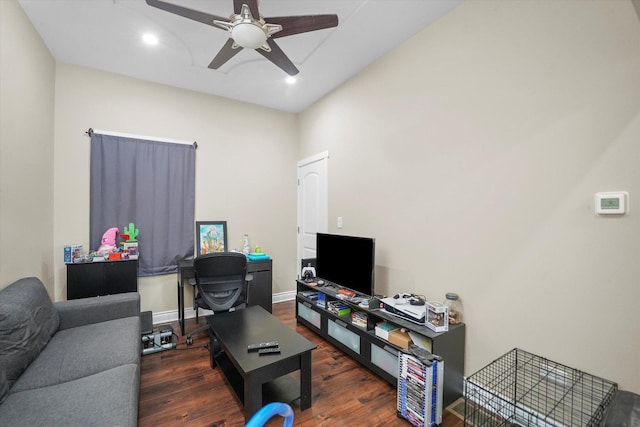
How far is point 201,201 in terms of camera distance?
12.7 ft

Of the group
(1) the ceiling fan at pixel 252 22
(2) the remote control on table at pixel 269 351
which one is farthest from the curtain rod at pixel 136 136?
(2) the remote control on table at pixel 269 351

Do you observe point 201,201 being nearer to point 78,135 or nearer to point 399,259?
point 78,135

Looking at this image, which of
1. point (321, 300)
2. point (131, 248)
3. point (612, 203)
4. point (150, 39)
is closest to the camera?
point (612, 203)

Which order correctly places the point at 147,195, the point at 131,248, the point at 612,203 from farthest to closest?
1. the point at 147,195
2. the point at 131,248
3. the point at 612,203

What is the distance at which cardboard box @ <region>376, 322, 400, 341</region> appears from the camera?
7.40 feet

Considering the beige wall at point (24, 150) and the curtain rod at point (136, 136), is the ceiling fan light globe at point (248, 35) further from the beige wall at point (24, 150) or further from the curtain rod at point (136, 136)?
the curtain rod at point (136, 136)

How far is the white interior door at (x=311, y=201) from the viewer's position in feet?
13.1

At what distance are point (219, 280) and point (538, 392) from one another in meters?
2.74

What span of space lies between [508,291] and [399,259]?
0.99 meters

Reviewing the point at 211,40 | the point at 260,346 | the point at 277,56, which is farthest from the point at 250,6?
the point at 260,346

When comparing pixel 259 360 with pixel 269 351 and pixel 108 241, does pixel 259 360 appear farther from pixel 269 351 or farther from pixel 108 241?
pixel 108 241

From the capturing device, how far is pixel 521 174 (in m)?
1.86

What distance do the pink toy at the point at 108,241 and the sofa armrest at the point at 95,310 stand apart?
80cm

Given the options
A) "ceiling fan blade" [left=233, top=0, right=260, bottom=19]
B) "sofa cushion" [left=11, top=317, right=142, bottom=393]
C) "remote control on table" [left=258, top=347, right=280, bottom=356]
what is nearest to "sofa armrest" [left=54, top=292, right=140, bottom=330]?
"sofa cushion" [left=11, top=317, right=142, bottom=393]
